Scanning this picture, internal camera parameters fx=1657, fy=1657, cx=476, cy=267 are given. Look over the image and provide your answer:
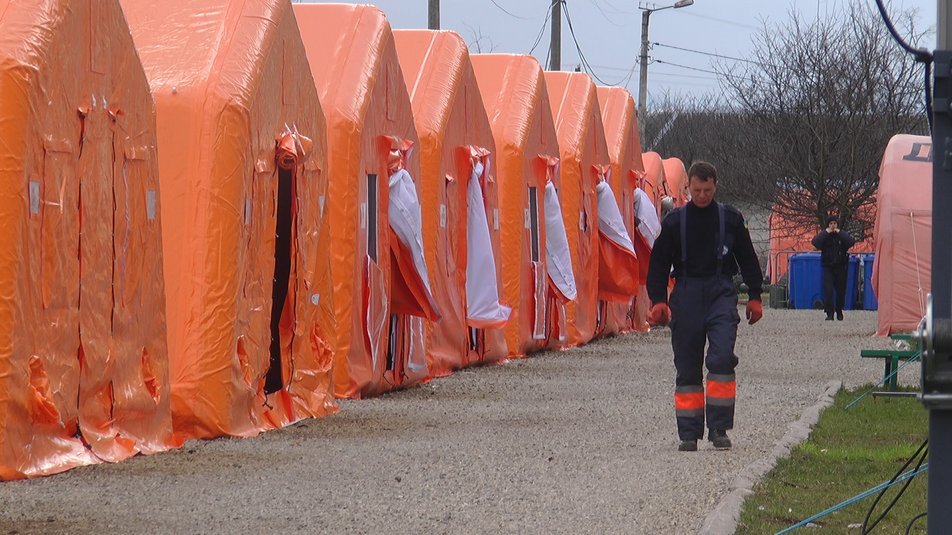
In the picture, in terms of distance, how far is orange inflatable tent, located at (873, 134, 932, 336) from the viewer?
83.6 feet

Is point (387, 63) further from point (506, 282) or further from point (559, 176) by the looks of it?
point (559, 176)

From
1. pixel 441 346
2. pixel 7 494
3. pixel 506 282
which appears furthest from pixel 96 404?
pixel 506 282

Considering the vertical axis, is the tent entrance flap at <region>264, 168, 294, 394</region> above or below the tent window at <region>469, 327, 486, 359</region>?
above

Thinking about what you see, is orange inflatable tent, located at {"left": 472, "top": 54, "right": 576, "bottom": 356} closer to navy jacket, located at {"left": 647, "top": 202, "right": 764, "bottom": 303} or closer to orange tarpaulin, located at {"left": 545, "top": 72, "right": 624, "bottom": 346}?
orange tarpaulin, located at {"left": 545, "top": 72, "right": 624, "bottom": 346}

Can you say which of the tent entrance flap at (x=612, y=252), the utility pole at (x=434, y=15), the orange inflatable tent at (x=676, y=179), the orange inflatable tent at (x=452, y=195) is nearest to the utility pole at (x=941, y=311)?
the orange inflatable tent at (x=452, y=195)

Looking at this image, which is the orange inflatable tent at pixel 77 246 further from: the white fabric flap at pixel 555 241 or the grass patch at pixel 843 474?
the white fabric flap at pixel 555 241

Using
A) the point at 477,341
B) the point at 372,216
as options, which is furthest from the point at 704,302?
the point at 477,341

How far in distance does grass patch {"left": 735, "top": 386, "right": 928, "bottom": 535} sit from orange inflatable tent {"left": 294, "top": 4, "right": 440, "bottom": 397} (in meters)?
4.00

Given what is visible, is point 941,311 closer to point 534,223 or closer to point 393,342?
point 393,342

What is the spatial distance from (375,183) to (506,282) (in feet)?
20.2

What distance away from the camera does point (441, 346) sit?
1755cm

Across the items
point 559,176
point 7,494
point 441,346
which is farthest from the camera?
point 559,176

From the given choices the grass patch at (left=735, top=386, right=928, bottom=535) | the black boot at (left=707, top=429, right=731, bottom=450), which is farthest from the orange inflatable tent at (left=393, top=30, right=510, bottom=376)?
the black boot at (left=707, top=429, right=731, bottom=450)

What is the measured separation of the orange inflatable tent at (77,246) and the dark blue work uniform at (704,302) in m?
3.29
